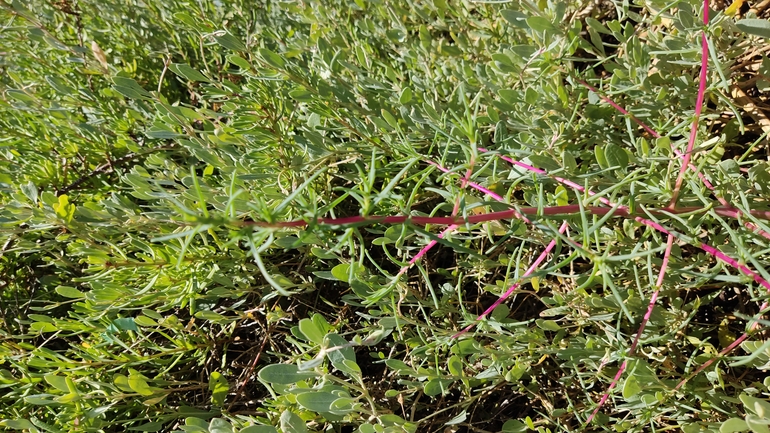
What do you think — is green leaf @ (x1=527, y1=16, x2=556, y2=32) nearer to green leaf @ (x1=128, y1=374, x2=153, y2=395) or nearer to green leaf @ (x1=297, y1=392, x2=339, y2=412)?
green leaf @ (x1=297, y1=392, x2=339, y2=412)

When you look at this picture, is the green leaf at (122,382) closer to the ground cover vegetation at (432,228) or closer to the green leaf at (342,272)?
the ground cover vegetation at (432,228)

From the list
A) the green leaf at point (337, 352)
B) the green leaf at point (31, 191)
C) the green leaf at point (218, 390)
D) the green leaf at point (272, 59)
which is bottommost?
the green leaf at point (218, 390)

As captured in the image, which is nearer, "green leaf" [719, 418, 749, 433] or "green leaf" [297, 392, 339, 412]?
"green leaf" [719, 418, 749, 433]

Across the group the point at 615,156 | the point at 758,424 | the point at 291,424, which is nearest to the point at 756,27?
the point at 615,156

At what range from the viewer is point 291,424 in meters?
0.95

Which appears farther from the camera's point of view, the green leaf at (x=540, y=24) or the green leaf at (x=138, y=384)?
the green leaf at (x=138, y=384)

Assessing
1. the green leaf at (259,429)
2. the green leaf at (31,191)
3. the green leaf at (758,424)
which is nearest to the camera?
the green leaf at (758,424)

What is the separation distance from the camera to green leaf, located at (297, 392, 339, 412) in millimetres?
875

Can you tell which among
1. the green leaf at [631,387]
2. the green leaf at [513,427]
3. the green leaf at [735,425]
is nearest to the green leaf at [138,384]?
the green leaf at [513,427]

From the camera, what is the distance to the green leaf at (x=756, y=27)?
2.64ft

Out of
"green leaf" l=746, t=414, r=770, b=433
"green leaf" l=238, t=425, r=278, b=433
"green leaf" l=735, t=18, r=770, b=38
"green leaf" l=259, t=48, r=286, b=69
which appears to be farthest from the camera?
"green leaf" l=259, t=48, r=286, b=69

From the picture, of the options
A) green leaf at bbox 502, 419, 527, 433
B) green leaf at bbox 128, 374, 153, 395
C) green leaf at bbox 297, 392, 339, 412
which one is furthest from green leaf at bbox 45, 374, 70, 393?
green leaf at bbox 502, 419, 527, 433

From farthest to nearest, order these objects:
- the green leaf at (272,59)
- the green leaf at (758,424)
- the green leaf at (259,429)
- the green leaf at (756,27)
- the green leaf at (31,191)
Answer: the green leaf at (31,191)
the green leaf at (272,59)
the green leaf at (259,429)
the green leaf at (756,27)
the green leaf at (758,424)

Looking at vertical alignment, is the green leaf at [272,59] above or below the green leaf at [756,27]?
below
